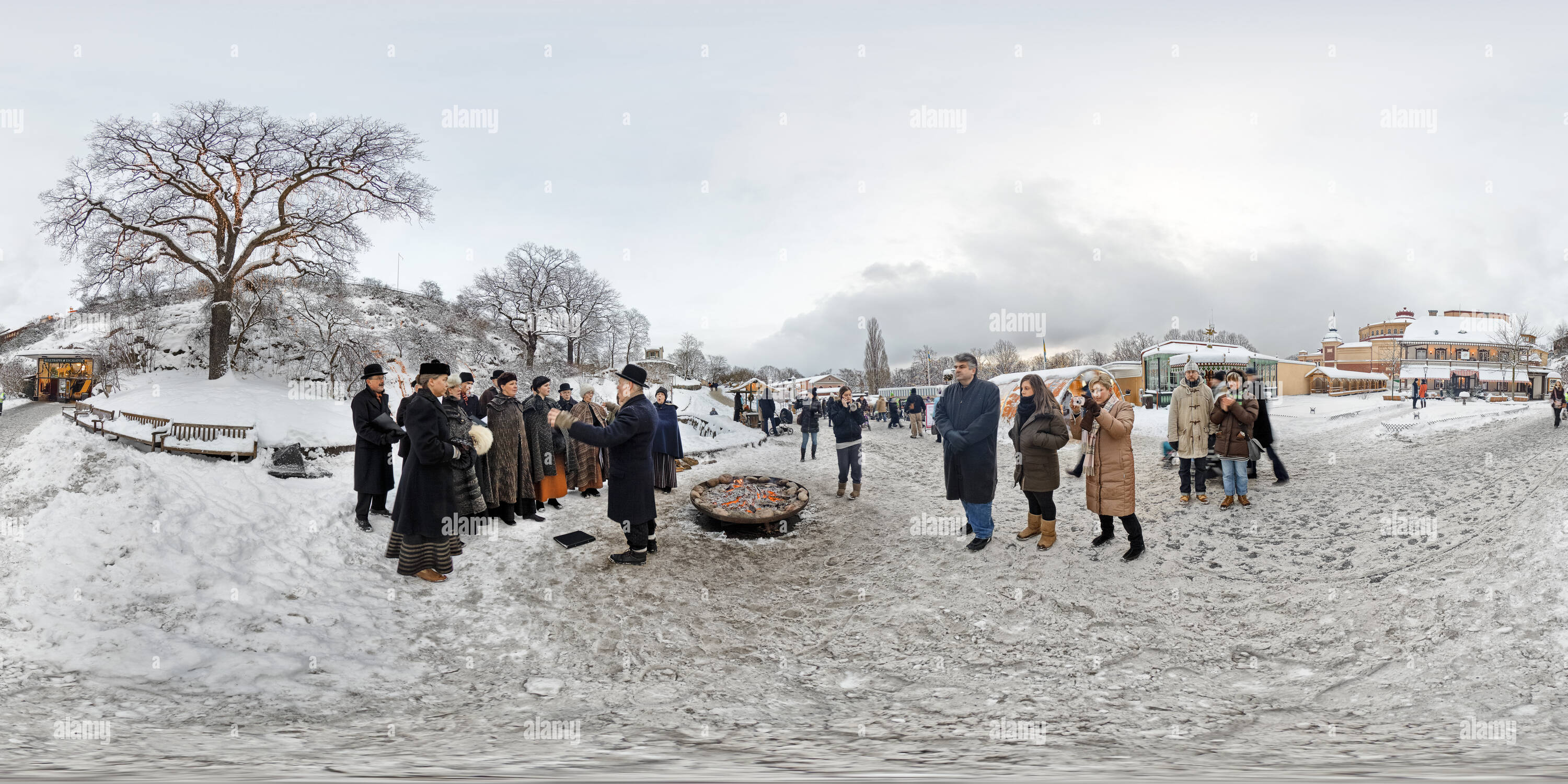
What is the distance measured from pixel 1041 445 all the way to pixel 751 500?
4.15 m

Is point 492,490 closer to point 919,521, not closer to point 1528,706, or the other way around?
point 919,521

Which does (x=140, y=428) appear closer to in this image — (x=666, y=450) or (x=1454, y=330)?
(x=666, y=450)

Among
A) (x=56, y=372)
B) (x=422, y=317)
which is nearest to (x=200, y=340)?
(x=56, y=372)

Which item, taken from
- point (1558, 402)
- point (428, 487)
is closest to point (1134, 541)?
point (428, 487)

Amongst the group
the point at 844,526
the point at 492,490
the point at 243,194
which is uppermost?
the point at 243,194

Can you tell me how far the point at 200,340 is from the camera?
629 inches

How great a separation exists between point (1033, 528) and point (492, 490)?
21.8 ft

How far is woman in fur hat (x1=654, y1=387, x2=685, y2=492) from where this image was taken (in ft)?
31.7

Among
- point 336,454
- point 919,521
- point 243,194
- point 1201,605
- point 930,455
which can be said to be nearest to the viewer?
point 1201,605

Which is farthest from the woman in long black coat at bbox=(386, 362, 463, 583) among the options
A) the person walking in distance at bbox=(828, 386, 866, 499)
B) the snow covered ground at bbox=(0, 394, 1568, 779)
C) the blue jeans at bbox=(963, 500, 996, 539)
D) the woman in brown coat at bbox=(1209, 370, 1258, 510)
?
the woman in brown coat at bbox=(1209, 370, 1258, 510)

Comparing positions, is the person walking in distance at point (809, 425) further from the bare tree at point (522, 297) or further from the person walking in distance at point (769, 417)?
the bare tree at point (522, 297)

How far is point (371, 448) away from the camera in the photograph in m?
6.81

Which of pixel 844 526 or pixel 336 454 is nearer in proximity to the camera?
pixel 844 526

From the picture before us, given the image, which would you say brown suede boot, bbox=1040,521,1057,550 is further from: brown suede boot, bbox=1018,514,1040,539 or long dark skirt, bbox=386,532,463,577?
long dark skirt, bbox=386,532,463,577
